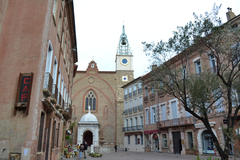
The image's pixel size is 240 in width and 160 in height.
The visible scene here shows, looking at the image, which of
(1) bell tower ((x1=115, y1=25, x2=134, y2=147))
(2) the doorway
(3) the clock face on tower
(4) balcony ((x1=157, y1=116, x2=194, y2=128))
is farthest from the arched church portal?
(2) the doorway

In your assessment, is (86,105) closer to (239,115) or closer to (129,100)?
(129,100)

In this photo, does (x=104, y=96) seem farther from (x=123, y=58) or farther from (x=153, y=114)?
(x=153, y=114)

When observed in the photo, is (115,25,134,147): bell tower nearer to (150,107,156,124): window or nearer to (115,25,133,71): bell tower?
(115,25,133,71): bell tower

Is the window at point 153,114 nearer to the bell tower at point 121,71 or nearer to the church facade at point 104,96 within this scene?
the church facade at point 104,96

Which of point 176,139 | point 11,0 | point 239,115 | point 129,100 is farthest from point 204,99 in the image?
point 129,100

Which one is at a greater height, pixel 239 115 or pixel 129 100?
pixel 129 100

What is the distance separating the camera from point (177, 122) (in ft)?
71.4

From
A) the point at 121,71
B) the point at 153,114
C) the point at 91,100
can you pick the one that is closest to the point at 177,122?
the point at 153,114

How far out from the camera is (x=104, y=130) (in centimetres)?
4162

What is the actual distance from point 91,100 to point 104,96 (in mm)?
2955

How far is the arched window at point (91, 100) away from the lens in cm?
4366

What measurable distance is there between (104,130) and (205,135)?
2613 cm

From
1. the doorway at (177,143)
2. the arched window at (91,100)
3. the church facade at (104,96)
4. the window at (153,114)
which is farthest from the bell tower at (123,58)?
the doorway at (177,143)

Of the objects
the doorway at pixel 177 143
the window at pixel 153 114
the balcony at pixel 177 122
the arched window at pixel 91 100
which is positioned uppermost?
the arched window at pixel 91 100
